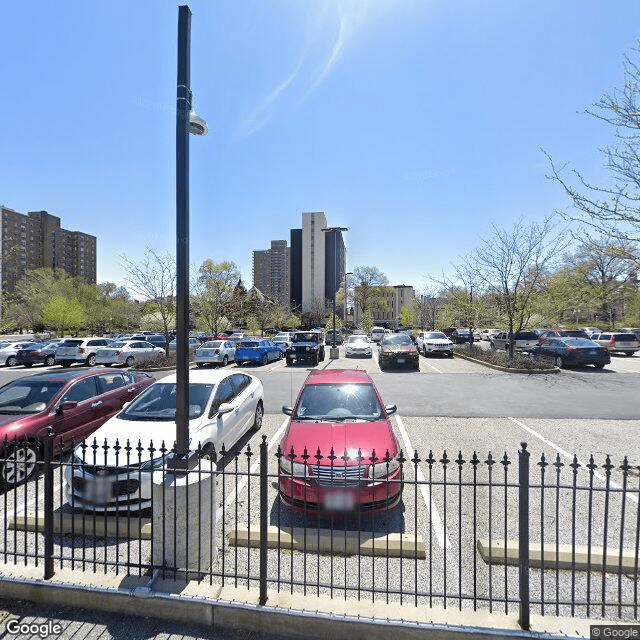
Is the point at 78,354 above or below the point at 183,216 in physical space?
below

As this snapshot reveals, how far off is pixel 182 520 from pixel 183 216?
9.58ft

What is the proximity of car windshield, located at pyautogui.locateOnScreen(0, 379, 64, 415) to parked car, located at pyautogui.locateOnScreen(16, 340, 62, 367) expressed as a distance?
2108cm

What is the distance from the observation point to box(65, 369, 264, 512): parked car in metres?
4.09

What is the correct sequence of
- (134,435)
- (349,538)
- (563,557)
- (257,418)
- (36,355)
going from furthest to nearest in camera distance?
(36,355), (257,418), (134,435), (349,538), (563,557)

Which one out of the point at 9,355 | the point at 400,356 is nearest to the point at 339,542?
the point at 400,356

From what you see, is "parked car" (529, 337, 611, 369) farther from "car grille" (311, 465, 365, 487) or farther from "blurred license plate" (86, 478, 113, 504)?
"blurred license plate" (86, 478, 113, 504)

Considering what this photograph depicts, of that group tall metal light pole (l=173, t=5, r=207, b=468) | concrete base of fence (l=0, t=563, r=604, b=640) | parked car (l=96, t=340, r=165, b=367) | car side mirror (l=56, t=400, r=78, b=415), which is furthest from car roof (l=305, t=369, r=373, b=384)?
parked car (l=96, t=340, r=165, b=367)

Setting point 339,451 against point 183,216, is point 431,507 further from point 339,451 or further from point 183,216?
point 183,216

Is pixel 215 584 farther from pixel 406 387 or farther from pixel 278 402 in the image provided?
pixel 406 387

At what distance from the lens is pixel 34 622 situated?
290 cm

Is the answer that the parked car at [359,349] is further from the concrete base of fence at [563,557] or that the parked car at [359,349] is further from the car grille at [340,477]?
the concrete base of fence at [563,557]

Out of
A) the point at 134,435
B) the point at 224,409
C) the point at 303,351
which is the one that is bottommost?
the point at 303,351

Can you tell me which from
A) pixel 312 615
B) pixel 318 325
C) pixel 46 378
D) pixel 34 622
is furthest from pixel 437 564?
pixel 318 325

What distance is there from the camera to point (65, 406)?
5.96 metres
